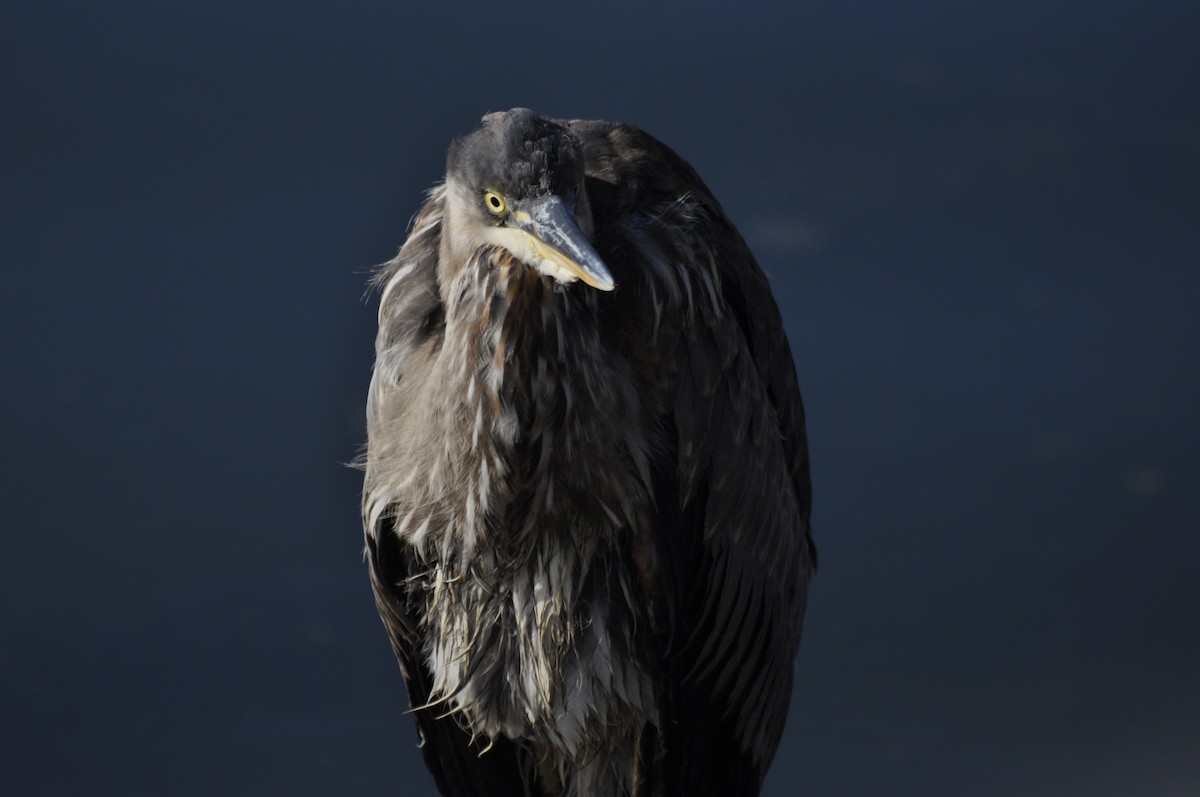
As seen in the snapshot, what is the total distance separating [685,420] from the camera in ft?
9.68

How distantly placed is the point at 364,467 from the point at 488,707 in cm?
53

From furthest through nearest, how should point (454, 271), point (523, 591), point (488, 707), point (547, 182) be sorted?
1. point (488, 707)
2. point (523, 591)
3. point (454, 271)
4. point (547, 182)

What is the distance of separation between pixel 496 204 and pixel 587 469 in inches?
20.0

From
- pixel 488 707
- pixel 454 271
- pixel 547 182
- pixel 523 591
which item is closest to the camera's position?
pixel 547 182

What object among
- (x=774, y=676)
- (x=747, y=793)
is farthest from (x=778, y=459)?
(x=747, y=793)

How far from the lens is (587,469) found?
9.40ft

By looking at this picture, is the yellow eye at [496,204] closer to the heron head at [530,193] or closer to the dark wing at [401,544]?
the heron head at [530,193]

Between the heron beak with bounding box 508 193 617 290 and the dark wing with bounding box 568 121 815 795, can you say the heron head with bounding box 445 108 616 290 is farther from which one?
the dark wing with bounding box 568 121 815 795

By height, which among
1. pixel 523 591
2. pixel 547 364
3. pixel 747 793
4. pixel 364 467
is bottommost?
pixel 747 793

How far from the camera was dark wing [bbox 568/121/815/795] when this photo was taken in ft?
9.62

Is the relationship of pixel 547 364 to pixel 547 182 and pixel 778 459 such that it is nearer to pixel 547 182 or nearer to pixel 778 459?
pixel 547 182

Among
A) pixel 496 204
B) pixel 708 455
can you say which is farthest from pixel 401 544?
pixel 496 204

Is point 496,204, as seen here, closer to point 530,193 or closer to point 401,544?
point 530,193

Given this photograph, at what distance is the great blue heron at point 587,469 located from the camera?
2.73 m
